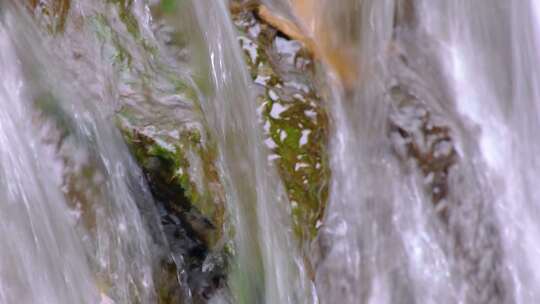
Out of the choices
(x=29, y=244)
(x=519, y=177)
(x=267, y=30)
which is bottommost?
(x=519, y=177)

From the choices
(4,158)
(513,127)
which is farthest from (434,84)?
(4,158)

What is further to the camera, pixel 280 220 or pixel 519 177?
pixel 519 177

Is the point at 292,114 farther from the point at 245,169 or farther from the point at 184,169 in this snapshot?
the point at 184,169

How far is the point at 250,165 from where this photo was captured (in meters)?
2.26

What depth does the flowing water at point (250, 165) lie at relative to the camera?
89.5 inches

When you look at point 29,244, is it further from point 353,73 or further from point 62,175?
point 353,73

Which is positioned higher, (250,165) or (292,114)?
(292,114)

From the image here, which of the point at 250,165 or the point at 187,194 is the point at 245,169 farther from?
the point at 187,194

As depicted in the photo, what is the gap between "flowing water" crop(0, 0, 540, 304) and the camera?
2.27 m

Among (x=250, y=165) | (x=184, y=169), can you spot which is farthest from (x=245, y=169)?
(x=184, y=169)

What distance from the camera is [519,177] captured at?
2.40 meters

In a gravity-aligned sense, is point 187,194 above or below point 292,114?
below

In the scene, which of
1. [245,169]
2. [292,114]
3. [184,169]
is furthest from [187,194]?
[292,114]

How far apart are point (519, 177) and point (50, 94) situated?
1.67 m
